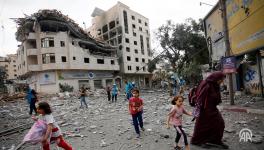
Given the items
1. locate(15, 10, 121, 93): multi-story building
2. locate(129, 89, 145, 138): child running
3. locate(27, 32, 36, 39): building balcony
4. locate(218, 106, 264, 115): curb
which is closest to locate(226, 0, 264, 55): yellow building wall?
locate(218, 106, 264, 115): curb

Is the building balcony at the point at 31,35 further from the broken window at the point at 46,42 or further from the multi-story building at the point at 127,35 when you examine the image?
the multi-story building at the point at 127,35

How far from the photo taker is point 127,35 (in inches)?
1770

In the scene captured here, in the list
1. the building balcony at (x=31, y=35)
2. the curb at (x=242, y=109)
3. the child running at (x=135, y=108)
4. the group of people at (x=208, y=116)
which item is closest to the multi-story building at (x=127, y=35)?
the building balcony at (x=31, y=35)

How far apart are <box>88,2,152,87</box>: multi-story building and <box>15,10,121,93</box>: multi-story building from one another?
996 centimetres

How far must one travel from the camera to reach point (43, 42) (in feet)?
104

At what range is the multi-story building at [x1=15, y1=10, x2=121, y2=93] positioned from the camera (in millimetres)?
31359

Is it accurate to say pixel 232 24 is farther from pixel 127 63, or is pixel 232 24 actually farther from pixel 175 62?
pixel 127 63

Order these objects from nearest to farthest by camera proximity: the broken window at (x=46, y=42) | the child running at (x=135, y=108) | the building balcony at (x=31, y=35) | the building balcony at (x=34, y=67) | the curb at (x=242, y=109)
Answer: the child running at (x=135, y=108), the curb at (x=242, y=109), the building balcony at (x=34, y=67), the building balcony at (x=31, y=35), the broken window at (x=46, y=42)

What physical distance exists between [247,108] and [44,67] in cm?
2925

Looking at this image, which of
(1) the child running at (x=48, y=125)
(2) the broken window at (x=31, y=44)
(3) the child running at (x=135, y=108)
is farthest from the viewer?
(2) the broken window at (x=31, y=44)

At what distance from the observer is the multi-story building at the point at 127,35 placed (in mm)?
44406

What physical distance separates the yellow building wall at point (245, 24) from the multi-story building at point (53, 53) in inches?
1007

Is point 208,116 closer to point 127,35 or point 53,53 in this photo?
point 53,53

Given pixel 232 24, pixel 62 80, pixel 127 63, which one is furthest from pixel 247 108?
pixel 127 63
